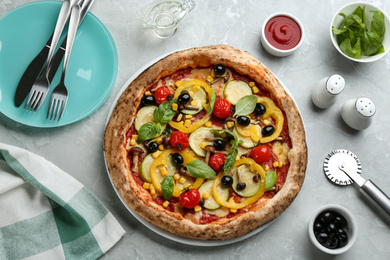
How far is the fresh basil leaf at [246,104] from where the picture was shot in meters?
4.27

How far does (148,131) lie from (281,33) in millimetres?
1644

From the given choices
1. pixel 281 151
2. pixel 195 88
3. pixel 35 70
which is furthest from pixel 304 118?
pixel 35 70

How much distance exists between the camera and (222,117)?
14.2 ft

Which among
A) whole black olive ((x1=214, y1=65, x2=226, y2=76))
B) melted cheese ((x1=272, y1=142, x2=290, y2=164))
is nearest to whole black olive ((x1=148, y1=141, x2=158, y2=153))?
whole black olive ((x1=214, y1=65, x2=226, y2=76))

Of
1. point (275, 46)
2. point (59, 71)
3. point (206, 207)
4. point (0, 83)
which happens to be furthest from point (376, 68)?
point (0, 83)

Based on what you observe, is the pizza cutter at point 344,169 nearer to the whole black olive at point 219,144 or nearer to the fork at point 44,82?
the whole black olive at point 219,144

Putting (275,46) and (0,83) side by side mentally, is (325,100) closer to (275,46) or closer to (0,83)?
(275,46)

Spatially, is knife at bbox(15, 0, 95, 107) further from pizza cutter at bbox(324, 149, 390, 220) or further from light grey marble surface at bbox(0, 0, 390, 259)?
pizza cutter at bbox(324, 149, 390, 220)

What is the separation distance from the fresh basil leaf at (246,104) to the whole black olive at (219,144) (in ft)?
0.92

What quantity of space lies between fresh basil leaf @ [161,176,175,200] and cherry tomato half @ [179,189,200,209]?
107 mm

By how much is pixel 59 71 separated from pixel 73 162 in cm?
89

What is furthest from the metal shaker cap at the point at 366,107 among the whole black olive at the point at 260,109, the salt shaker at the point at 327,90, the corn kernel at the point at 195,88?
the corn kernel at the point at 195,88

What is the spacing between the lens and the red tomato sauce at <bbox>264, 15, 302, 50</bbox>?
15.2 ft

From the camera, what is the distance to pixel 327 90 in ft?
14.4
